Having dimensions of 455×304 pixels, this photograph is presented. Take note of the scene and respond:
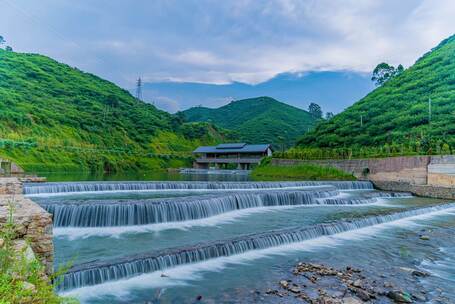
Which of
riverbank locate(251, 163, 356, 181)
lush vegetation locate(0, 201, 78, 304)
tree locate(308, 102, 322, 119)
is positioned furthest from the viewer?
tree locate(308, 102, 322, 119)

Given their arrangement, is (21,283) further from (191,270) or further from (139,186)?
(139,186)

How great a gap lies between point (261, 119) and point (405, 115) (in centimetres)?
6531

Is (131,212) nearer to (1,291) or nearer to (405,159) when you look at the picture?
(1,291)

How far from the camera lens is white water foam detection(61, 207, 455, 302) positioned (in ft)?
20.8

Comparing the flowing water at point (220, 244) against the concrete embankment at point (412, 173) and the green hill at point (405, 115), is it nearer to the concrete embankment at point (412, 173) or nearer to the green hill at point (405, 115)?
the concrete embankment at point (412, 173)

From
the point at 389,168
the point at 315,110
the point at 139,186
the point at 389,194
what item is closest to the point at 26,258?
the point at 139,186

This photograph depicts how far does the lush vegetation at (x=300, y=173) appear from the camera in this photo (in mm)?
30852

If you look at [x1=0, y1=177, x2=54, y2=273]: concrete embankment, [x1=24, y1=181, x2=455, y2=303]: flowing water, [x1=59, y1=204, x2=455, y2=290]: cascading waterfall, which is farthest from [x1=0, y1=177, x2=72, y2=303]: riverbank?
[x1=59, y1=204, x2=455, y2=290]: cascading waterfall

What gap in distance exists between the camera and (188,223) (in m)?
12.3

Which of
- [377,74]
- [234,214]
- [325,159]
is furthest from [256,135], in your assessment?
[234,214]

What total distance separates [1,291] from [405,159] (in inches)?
1052

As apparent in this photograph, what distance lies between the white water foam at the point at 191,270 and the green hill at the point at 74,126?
30.3m

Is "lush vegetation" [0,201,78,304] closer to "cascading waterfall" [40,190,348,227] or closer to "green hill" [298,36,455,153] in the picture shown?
"cascading waterfall" [40,190,348,227]

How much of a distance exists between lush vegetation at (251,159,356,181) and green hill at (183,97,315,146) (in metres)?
37.9
